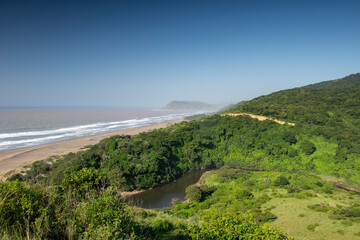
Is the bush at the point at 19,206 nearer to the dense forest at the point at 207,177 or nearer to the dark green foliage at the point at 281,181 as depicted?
the dense forest at the point at 207,177

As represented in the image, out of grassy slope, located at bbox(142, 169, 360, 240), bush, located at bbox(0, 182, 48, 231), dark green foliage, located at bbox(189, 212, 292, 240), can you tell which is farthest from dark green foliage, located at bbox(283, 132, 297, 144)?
bush, located at bbox(0, 182, 48, 231)

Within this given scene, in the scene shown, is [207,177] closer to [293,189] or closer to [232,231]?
[293,189]

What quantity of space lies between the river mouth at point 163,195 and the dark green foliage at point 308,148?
71.6 ft

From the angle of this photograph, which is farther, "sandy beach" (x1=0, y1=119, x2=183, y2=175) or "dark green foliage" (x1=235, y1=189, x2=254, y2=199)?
"sandy beach" (x1=0, y1=119, x2=183, y2=175)

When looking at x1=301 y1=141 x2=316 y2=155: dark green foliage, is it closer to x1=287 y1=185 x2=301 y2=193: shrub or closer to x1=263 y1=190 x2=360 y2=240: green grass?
x1=263 y1=190 x2=360 y2=240: green grass

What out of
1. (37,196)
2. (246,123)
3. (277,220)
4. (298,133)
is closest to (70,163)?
(37,196)

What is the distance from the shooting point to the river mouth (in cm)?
2603

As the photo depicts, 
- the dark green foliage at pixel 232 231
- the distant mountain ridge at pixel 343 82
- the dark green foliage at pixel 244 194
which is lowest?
Result: the dark green foliage at pixel 244 194

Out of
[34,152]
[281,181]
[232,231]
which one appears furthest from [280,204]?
[34,152]

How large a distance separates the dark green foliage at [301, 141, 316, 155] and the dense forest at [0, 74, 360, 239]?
6.6 inches

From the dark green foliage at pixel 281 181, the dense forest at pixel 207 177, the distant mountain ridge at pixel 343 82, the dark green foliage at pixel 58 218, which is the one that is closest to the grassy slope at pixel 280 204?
the dense forest at pixel 207 177

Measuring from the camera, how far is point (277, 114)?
159ft

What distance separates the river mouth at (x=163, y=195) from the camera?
1025 inches

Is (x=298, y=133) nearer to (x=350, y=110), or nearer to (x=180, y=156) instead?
(x=350, y=110)
